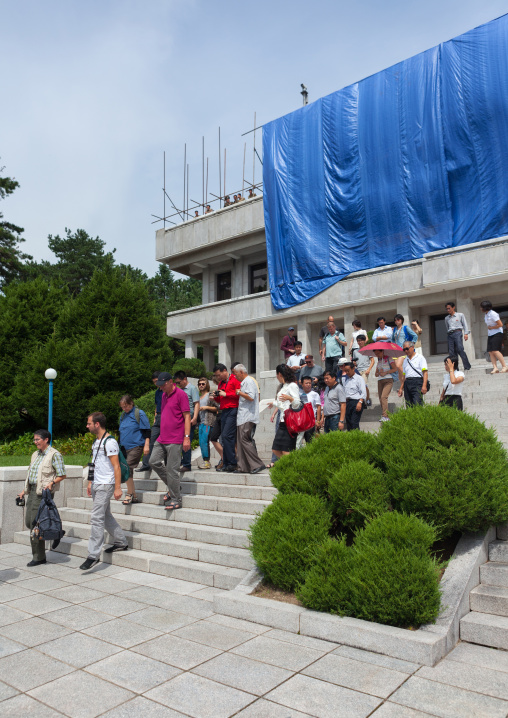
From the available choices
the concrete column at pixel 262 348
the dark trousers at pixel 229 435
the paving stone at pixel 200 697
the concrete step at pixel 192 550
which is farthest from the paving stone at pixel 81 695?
the concrete column at pixel 262 348

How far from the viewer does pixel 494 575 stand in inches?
192

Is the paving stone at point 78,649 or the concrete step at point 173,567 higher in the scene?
the concrete step at point 173,567

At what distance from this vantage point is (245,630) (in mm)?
4652

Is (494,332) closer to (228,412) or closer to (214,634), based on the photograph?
(228,412)

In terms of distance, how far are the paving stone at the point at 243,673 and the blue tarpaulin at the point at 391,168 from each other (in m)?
18.2

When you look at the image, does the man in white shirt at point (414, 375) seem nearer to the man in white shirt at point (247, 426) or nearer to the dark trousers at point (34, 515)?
the man in white shirt at point (247, 426)

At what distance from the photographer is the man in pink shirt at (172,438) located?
7.65m

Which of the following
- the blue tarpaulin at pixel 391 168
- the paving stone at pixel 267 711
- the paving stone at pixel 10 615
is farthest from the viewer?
the blue tarpaulin at pixel 391 168

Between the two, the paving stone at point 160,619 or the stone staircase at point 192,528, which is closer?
the paving stone at point 160,619

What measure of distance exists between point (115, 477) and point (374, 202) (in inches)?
702

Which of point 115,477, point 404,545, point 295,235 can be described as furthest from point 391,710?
point 295,235

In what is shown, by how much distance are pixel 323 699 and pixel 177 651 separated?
1.26 metres

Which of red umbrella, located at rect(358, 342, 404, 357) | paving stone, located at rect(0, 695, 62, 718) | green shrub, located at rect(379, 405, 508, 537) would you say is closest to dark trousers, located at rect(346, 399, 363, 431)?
red umbrella, located at rect(358, 342, 404, 357)

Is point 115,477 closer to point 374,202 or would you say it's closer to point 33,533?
point 33,533
